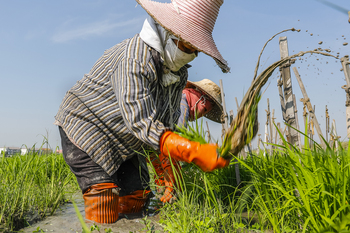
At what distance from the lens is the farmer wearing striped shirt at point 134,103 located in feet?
6.30

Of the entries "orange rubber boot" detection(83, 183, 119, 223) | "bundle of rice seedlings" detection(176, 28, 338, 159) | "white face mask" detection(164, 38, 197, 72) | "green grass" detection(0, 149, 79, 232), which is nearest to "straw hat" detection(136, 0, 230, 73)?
"white face mask" detection(164, 38, 197, 72)

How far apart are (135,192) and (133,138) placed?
708mm

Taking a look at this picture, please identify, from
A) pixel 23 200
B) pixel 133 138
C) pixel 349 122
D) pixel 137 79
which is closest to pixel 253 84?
pixel 137 79

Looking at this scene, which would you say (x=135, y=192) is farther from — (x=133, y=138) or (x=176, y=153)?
(x=176, y=153)

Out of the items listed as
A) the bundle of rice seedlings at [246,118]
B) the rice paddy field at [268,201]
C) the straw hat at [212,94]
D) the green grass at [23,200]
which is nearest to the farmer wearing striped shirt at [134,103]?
the bundle of rice seedlings at [246,118]

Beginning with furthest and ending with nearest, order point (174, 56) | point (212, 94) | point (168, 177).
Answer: point (212, 94), point (168, 177), point (174, 56)

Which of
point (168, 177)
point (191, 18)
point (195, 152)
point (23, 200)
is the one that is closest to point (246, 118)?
point (195, 152)

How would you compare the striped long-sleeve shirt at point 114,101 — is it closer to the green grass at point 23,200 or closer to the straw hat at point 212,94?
the green grass at point 23,200

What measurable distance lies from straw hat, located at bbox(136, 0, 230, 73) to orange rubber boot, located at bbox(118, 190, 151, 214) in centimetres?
153

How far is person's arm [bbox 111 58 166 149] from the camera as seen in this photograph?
189 cm

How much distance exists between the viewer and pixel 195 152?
69.3 inches

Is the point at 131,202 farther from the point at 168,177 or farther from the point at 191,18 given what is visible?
the point at 191,18

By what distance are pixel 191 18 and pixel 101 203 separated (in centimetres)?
162

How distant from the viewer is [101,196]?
242cm
